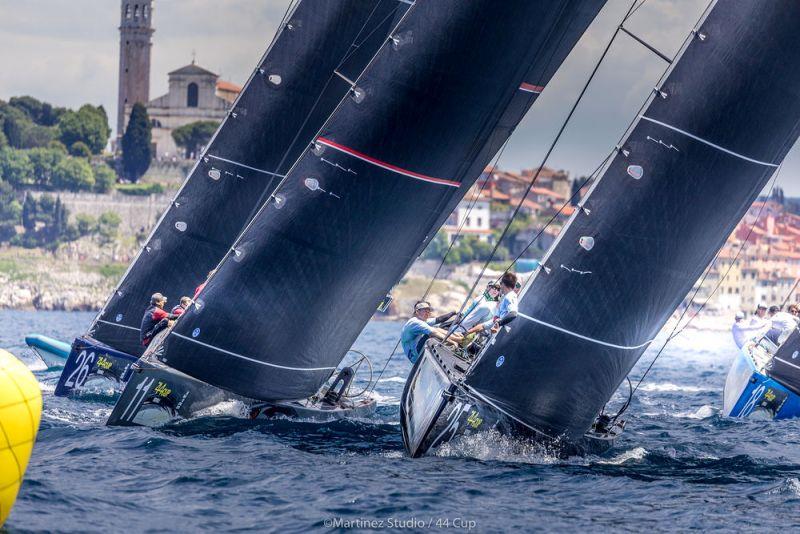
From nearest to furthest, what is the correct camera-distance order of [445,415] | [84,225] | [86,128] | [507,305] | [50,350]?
[445,415] → [507,305] → [50,350] → [84,225] → [86,128]

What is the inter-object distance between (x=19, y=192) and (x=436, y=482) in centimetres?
10138

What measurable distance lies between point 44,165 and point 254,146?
3776 inches

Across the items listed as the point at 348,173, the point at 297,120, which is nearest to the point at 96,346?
the point at 297,120

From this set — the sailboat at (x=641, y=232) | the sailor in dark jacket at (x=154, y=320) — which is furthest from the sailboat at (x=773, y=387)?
the sailor in dark jacket at (x=154, y=320)

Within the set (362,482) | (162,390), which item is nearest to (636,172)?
(362,482)

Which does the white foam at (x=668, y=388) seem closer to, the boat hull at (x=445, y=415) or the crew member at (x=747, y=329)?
the crew member at (x=747, y=329)

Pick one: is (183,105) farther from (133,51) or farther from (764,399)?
(764,399)

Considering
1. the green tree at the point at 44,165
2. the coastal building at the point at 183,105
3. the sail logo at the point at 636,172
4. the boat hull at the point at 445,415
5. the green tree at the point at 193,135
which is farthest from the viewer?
the coastal building at the point at 183,105

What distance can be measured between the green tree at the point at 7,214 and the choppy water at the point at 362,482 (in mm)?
92370

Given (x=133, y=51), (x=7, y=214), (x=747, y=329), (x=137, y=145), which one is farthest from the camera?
(x=133, y=51)

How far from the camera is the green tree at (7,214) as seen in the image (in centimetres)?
10225

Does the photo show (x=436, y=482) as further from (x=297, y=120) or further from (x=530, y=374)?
(x=297, y=120)

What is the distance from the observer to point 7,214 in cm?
10312

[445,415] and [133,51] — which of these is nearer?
[445,415]
